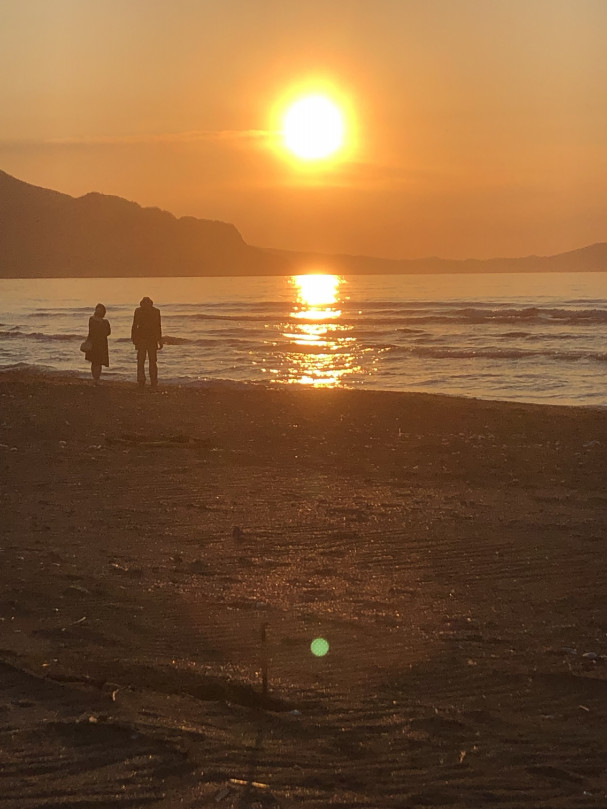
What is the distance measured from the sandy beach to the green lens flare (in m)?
0.03

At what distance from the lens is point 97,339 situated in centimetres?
1712

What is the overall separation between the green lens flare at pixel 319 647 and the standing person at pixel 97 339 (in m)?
12.2

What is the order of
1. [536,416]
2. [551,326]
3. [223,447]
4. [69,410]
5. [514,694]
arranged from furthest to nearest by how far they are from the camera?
[551,326], [536,416], [69,410], [223,447], [514,694]

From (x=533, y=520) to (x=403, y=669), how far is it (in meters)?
3.49

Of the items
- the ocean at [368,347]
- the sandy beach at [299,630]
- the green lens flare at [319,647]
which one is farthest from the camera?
the ocean at [368,347]

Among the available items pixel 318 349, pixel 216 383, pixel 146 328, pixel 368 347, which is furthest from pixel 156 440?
pixel 368 347

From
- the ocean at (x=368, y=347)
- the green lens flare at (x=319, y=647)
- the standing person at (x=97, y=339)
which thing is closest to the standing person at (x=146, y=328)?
the standing person at (x=97, y=339)

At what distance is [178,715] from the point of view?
419 cm

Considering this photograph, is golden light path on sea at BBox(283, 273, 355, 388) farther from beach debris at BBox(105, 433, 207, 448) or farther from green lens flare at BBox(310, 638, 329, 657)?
green lens flare at BBox(310, 638, 329, 657)

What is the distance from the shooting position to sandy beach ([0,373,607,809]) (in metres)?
3.76

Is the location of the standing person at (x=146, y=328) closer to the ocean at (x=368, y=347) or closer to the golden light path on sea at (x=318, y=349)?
the ocean at (x=368, y=347)

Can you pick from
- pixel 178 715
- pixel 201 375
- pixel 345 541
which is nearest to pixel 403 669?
pixel 178 715

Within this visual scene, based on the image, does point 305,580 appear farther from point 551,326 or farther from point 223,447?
point 551,326

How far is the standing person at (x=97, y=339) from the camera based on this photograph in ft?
55.3
